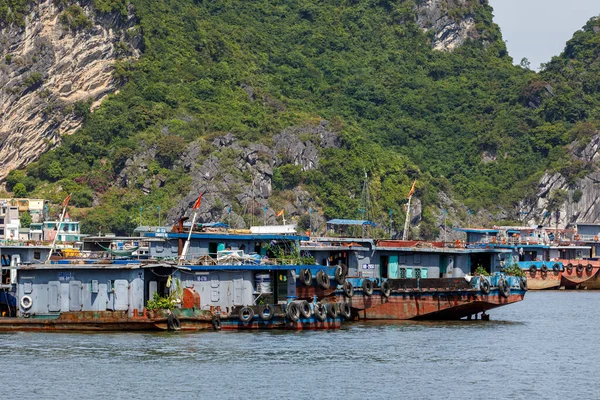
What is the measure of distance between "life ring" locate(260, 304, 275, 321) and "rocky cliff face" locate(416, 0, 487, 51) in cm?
13767

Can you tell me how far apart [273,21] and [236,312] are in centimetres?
12911

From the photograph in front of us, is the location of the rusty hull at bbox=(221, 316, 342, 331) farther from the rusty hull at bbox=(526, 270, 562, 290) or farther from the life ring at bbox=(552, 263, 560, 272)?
the life ring at bbox=(552, 263, 560, 272)

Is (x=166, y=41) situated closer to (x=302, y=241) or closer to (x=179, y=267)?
(x=302, y=241)

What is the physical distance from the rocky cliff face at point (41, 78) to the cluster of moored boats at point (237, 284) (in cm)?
7723

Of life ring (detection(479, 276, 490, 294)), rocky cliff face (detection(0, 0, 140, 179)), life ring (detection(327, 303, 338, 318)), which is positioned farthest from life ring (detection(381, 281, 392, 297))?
rocky cliff face (detection(0, 0, 140, 179))

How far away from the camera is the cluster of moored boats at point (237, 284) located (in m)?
54.7

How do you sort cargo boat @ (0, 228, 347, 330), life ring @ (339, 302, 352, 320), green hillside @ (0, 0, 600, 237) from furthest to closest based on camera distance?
green hillside @ (0, 0, 600, 237) < life ring @ (339, 302, 352, 320) < cargo boat @ (0, 228, 347, 330)

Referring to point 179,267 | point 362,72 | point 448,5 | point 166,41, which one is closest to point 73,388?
point 179,267

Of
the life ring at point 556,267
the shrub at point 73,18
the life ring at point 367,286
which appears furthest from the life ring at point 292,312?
the shrub at point 73,18

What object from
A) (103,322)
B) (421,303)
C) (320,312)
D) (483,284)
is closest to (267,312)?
(320,312)

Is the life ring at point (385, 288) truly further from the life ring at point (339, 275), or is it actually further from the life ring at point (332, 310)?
the life ring at point (332, 310)

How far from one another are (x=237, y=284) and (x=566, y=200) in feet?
348

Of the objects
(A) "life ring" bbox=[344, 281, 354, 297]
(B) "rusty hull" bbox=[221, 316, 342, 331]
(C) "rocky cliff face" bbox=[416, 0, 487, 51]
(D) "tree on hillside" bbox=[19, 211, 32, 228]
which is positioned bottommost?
(B) "rusty hull" bbox=[221, 316, 342, 331]

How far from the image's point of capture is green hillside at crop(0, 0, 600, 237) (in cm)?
13925
